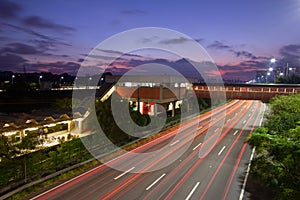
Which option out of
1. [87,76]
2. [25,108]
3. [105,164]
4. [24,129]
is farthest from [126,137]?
[87,76]

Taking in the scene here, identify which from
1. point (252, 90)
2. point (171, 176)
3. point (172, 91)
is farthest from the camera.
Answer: point (172, 91)

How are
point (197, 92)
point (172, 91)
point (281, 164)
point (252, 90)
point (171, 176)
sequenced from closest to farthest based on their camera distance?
point (281, 164) → point (171, 176) → point (252, 90) → point (172, 91) → point (197, 92)

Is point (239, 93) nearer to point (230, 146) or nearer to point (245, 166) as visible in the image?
point (230, 146)

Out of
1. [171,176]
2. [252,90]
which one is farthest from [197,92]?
[171,176]

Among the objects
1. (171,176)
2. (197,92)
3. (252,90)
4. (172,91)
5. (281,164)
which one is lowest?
(171,176)

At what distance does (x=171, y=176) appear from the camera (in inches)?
644

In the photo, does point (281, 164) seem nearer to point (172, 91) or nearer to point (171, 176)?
point (171, 176)

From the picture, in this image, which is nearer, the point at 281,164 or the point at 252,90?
the point at 281,164

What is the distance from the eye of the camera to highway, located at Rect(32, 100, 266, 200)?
1362 cm

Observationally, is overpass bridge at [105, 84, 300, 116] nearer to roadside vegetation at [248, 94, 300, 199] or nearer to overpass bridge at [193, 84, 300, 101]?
overpass bridge at [193, 84, 300, 101]

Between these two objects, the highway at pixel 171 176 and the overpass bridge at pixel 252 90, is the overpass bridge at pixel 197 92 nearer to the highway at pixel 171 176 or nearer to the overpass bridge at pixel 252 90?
the overpass bridge at pixel 252 90

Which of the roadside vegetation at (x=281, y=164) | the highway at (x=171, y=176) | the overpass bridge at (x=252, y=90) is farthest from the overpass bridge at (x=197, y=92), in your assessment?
the roadside vegetation at (x=281, y=164)

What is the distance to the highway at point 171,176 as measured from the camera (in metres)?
13.6

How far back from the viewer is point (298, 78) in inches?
2464
